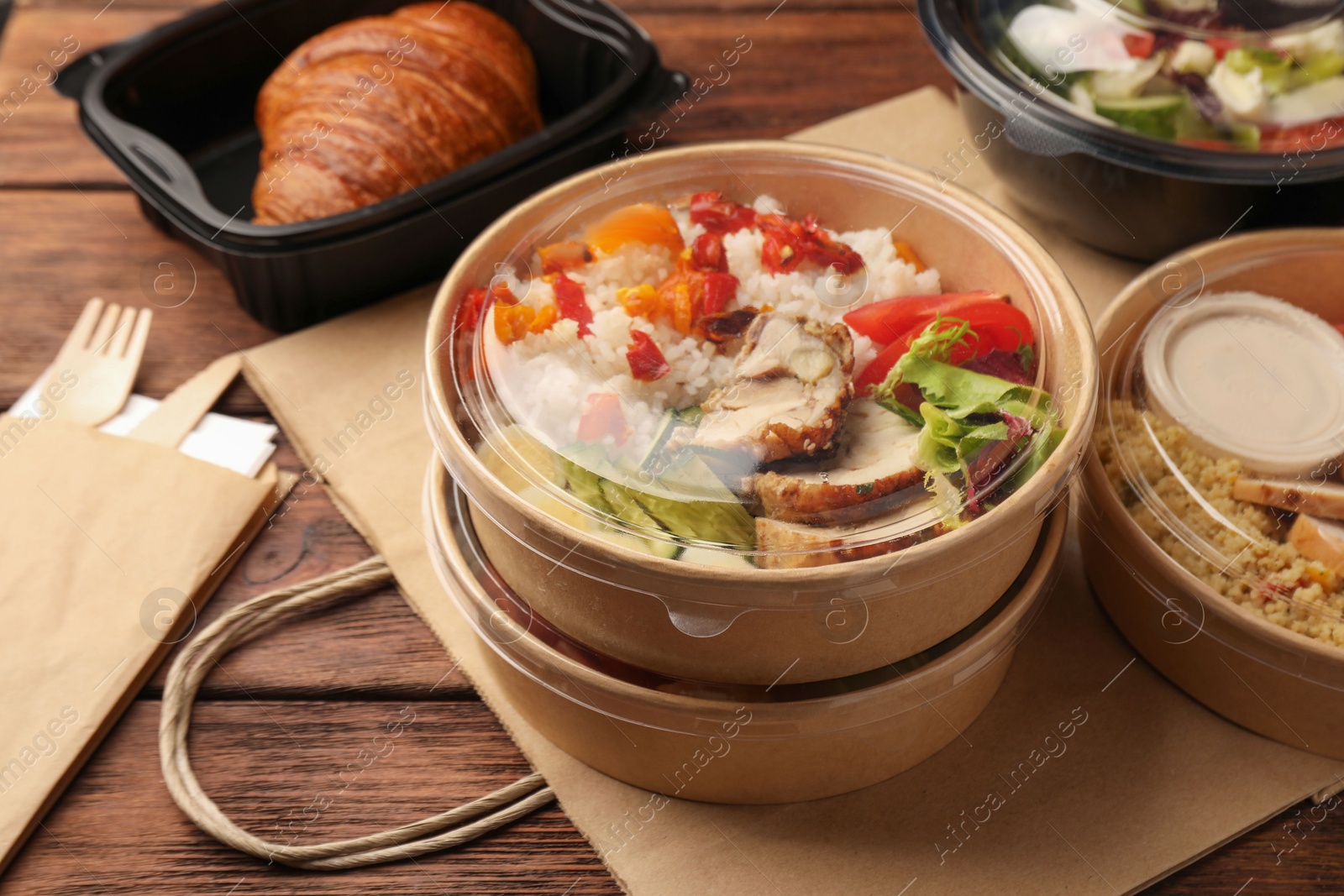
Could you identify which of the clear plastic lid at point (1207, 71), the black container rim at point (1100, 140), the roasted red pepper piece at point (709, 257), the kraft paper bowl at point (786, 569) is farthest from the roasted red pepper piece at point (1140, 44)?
the roasted red pepper piece at point (709, 257)

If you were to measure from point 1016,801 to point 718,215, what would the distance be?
84 cm

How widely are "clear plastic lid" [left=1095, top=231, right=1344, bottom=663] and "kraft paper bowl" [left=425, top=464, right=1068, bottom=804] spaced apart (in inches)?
6.6

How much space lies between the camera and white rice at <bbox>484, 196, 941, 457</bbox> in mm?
1221

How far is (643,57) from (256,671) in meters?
1.25

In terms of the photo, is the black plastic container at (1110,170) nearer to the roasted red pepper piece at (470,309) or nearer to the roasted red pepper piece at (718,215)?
the roasted red pepper piece at (718,215)

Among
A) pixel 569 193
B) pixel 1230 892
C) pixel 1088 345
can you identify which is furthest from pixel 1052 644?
pixel 569 193

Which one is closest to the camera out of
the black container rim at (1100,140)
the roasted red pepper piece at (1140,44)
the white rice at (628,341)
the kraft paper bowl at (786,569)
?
the kraft paper bowl at (786,569)

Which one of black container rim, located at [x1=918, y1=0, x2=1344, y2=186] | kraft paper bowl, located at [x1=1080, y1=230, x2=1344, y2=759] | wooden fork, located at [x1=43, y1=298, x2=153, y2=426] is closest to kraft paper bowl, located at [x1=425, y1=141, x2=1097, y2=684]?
kraft paper bowl, located at [x1=1080, y1=230, x2=1344, y2=759]

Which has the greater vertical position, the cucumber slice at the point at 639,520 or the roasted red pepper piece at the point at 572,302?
the roasted red pepper piece at the point at 572,302

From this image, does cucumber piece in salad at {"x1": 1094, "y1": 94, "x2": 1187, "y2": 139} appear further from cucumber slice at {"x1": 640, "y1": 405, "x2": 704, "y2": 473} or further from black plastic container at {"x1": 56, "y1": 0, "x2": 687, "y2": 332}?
cucumber slice at {"x1": 640, "y1": 405, "x2": 704, "y2": 473}

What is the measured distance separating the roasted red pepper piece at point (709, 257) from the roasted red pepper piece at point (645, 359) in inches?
5.7

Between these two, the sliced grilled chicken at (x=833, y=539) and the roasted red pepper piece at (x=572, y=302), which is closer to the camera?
the sliced grilled chicken at (x=833, y=539)

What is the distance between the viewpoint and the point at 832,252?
1372 mm

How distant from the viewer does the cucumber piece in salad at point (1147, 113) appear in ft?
5.74
